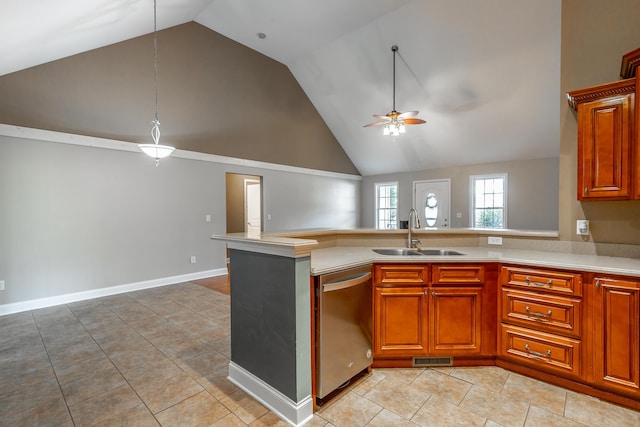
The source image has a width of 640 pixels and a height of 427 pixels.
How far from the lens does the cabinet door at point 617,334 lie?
179 cm

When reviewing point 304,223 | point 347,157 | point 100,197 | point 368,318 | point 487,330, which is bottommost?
point 487,330

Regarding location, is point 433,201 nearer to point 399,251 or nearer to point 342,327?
point 399,251

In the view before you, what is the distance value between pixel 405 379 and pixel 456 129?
18.6ft

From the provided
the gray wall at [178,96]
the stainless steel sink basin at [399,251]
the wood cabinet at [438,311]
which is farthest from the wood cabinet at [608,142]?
the gray wall at [178,96]

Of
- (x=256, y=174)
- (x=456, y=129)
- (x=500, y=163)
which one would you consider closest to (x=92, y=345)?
(x=256, y=174)

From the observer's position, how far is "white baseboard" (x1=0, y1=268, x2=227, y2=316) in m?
3.76

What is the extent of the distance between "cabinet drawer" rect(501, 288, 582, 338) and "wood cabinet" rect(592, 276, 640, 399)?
111mm

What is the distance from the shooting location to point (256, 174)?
6.45 meters

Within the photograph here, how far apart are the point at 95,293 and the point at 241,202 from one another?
4422mm

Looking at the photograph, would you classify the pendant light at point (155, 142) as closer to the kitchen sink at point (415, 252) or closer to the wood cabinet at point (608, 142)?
the kitchen sink at point (415, 252)

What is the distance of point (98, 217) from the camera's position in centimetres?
436

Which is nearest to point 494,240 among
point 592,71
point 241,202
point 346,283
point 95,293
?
point 592,71

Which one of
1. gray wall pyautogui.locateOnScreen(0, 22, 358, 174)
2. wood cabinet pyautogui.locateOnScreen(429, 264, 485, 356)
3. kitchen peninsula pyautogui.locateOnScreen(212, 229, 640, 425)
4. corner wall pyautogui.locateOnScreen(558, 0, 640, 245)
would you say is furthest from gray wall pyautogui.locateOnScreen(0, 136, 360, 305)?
corner wall pyautogui.locateOnScreen(558, 0, 640, 245)

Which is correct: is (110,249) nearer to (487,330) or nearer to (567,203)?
(487,330)
